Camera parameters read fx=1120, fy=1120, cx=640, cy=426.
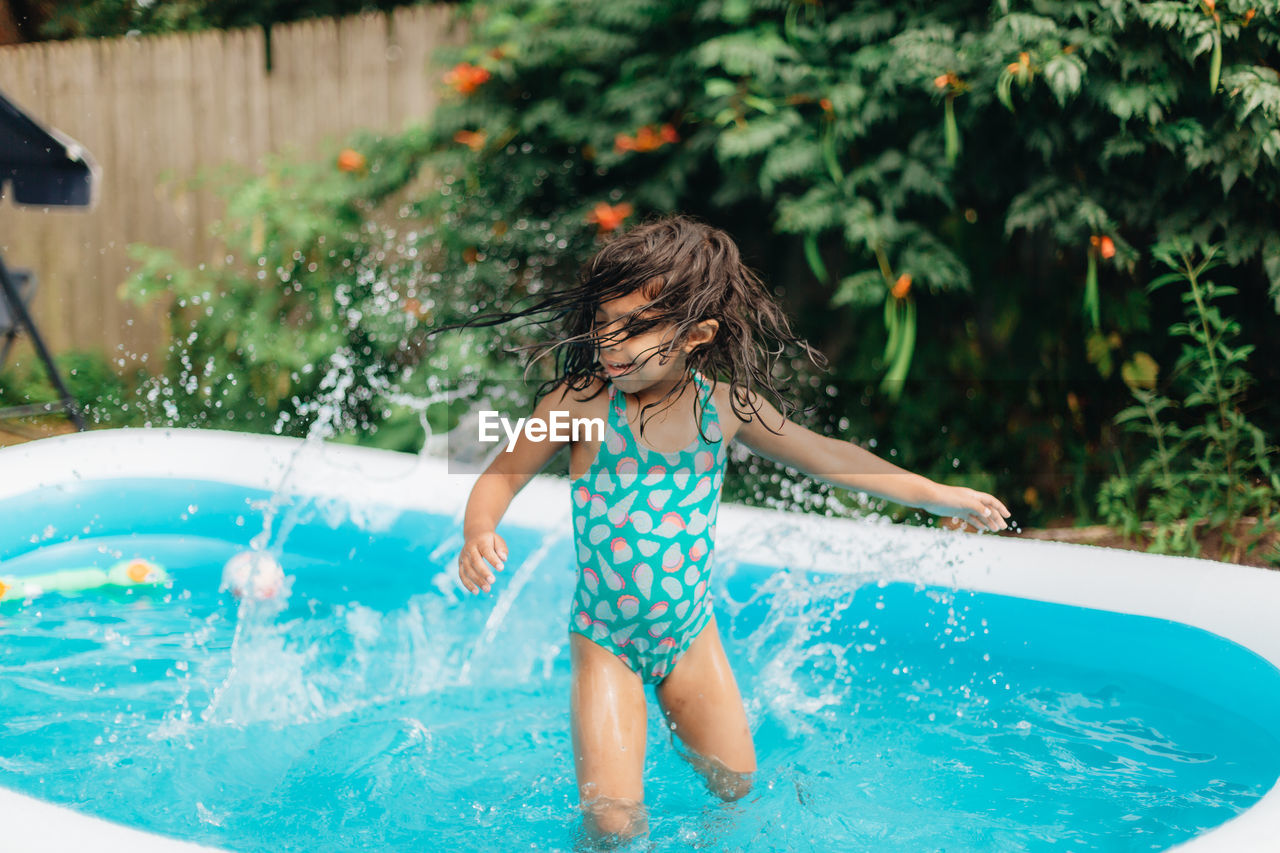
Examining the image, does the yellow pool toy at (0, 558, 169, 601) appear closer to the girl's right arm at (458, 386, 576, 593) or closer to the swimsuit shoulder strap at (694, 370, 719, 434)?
the girl's right arm at (458, 386, 576, 593)

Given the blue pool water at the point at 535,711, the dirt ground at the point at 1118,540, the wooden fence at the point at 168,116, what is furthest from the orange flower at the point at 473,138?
the dirt ground at the point at 1118,540

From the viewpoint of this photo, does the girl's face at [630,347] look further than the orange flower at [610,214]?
No

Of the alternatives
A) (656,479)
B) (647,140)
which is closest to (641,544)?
(656,479)

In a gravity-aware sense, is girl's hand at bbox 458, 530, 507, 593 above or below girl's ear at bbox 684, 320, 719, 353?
below

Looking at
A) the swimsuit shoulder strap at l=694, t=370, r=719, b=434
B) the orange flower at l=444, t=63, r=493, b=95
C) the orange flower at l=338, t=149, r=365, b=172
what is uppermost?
the orange flower at l=444, t=63, r=493, b=95

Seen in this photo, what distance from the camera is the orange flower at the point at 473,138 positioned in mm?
5047

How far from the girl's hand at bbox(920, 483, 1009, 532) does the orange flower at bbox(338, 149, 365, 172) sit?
4.11 m

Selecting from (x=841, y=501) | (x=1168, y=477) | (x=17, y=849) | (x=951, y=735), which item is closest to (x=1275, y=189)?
(x=1168, y=477)

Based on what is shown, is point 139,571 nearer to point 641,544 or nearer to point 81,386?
point 641,544

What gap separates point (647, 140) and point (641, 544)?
106 inches

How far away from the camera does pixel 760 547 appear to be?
3.44 metres

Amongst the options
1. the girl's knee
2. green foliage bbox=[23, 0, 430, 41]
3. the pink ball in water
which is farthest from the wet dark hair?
green foliage bbox=[23, 0, 430, 41]

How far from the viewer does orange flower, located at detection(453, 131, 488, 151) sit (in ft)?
16.6

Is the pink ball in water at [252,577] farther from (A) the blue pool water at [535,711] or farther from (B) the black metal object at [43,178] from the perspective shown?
(B) the black metal object at [43,178]
